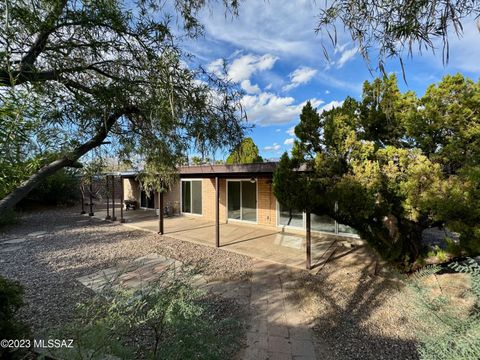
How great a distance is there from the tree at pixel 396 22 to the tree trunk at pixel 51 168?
1.68 metres

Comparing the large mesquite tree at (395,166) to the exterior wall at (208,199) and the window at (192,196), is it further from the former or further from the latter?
the window at (192,196)

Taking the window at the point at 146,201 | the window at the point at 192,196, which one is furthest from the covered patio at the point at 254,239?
the window at the point at 146,201

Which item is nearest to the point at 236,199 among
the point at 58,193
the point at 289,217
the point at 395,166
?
the point at 289,217

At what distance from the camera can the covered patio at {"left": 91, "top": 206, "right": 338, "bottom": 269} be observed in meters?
6.44

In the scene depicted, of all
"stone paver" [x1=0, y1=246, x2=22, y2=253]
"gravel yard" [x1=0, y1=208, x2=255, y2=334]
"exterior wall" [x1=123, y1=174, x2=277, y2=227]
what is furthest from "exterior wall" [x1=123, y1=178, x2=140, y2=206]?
"stone paver" [x1=0, y1=246, x2=22, y2=253]

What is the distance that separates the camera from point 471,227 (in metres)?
3.55

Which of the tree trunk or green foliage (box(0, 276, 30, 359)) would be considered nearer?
the tree trunk

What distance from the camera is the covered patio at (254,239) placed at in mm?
6438

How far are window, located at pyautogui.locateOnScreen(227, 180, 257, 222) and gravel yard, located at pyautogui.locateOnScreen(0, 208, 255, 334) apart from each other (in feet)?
11.4

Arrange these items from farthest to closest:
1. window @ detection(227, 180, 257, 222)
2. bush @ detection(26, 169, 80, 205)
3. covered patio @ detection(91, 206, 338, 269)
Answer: bush @ detection(26, 169, 80, 205) → window @ detection(227, 180, 257, 222) → covered patio @ detection(91, 206, 338, 269)

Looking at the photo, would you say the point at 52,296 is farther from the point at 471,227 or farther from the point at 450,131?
the point at 450,131

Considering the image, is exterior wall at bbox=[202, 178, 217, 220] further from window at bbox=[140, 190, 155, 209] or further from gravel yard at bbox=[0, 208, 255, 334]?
window at bbox=[140, 190, 155, 209]

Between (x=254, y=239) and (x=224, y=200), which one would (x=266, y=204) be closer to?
(x=254, y=239)

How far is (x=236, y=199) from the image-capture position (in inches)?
432
